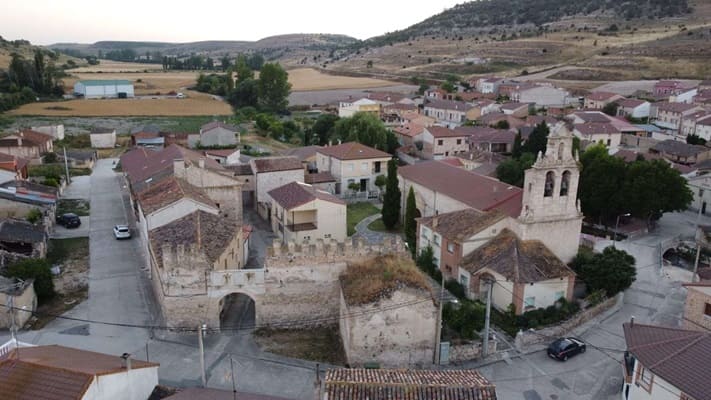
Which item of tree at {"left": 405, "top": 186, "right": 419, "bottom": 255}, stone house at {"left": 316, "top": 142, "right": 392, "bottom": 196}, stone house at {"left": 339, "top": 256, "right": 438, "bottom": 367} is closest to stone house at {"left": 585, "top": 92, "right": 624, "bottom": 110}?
stone house at {"left": 316, "top": 142, "right": 392, "bottom": 196}

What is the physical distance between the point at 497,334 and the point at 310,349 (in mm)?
8737

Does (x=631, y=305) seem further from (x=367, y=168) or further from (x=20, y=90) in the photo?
(x=20, y=90)

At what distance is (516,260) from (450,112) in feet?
229

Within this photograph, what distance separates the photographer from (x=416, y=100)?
11575 cm

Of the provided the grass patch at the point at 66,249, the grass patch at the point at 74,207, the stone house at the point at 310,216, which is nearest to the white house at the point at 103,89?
the grass patch at the point at 74,207

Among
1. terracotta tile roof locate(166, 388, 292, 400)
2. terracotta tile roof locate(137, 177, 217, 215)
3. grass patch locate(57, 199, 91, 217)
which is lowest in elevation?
grass patch locate(57, 199, 91, 217)

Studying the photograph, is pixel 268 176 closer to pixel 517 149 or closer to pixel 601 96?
pixel 517 149

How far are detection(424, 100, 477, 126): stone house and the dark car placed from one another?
7002cm

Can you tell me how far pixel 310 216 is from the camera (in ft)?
123

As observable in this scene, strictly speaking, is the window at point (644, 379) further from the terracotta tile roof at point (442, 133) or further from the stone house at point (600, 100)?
the stone house at point (600, 100)

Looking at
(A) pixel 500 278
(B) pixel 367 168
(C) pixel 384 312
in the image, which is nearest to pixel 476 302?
(A) pixel 500 278

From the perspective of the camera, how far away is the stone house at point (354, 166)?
4997 centimetres

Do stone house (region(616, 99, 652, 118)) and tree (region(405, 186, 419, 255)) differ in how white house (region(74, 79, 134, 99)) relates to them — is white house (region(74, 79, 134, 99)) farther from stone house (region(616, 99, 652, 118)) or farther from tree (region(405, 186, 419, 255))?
tree (region(405, 186, 419, 255))

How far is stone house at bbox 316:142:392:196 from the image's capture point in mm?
49969
